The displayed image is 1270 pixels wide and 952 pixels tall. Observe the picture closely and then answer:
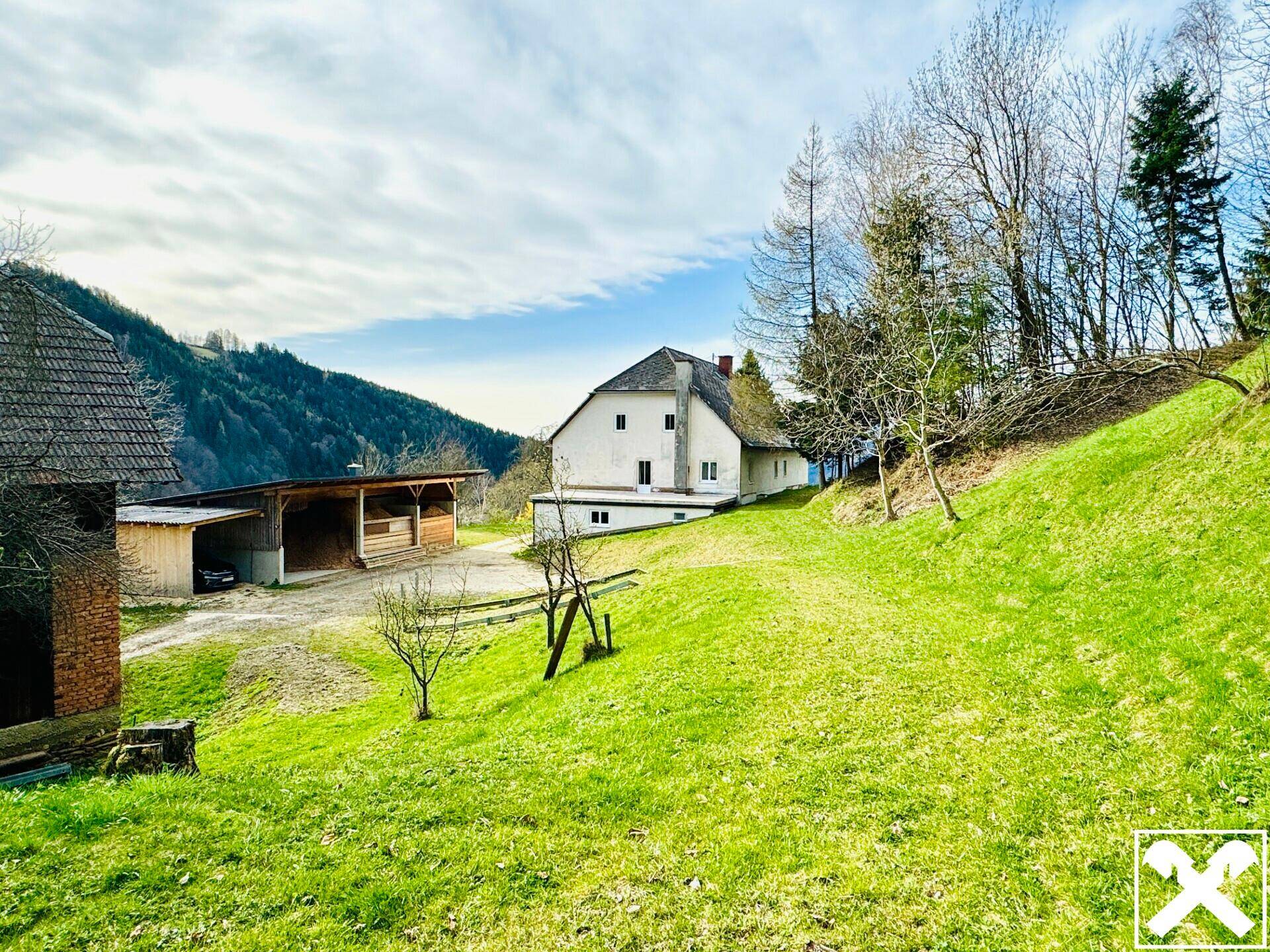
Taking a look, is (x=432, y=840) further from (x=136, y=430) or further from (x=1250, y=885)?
(x=136, y=430)

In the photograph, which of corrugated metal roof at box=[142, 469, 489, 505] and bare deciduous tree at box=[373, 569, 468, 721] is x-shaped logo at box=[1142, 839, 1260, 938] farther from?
corrugated metal roof at box=[142, 469, 489, 505]

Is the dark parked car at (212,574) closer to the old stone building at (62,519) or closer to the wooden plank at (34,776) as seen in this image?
the old stone building at (62,519)

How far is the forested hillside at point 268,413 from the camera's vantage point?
7394cm

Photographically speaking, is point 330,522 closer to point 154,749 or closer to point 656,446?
point 656,446

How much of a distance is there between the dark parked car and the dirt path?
47 cm

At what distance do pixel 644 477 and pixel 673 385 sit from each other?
202 inches

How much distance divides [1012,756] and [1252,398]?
8.32m

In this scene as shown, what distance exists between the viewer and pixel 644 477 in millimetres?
33312

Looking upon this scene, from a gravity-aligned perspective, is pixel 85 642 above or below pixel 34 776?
above

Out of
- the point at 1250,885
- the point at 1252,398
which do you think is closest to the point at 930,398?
the point at 1252,398

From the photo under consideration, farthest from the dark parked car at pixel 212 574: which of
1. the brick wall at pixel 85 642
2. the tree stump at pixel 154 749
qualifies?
the tree stump at pixel 154 749

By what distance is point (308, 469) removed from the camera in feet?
272

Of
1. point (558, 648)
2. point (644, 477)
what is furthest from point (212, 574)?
point (644, 477)

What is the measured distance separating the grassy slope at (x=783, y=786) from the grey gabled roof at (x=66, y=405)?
4945 mm
